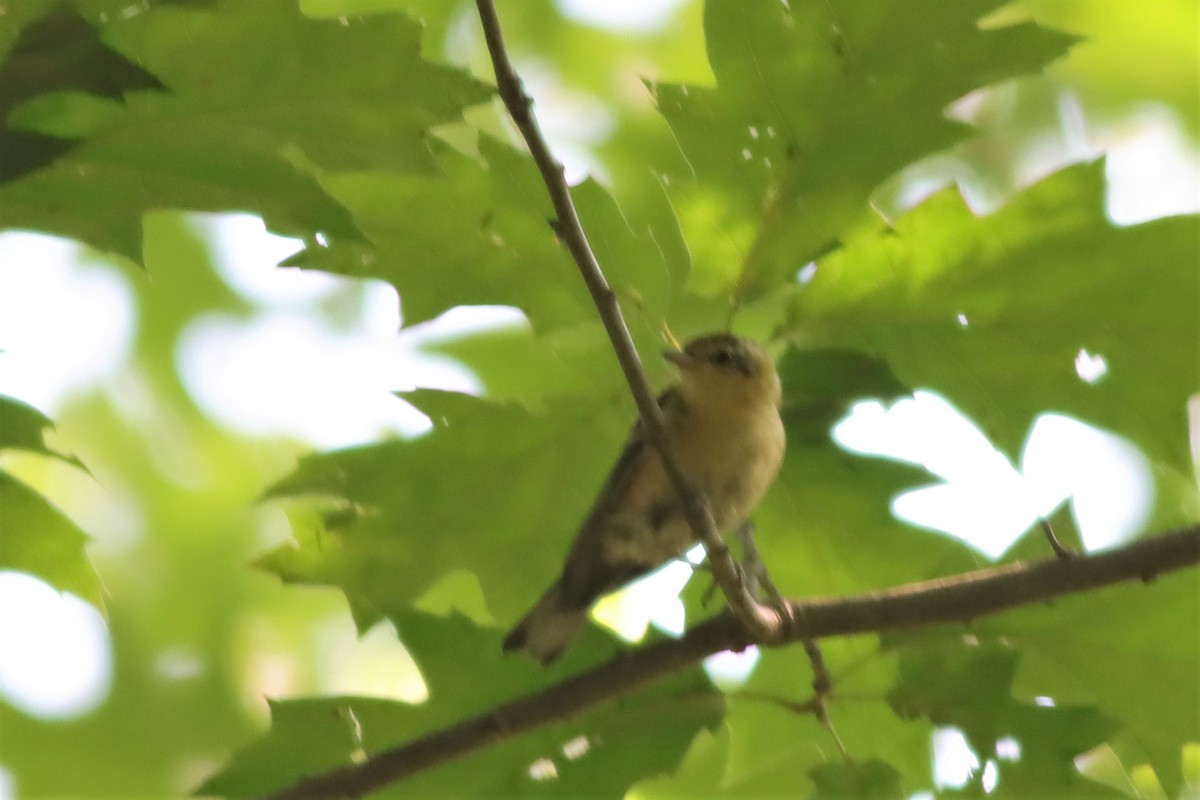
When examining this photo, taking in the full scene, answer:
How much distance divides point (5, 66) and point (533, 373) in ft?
5.84

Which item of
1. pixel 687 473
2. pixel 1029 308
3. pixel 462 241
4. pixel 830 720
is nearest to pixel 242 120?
pixel 462 241

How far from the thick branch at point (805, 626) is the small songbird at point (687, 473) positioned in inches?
13.2

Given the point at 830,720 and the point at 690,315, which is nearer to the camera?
the point at 830,720

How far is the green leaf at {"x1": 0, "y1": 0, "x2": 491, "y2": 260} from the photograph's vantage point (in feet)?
8.10

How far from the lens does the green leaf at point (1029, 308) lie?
283 centimetres

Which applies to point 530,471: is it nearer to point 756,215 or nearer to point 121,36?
point 756,215

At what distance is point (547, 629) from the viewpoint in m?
3.05

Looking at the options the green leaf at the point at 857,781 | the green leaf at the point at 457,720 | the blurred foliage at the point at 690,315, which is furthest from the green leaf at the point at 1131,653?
the green leaf at the point at 457,720

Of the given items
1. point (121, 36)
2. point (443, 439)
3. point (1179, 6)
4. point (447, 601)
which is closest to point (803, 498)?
point (443, 439)

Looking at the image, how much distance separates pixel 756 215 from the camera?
2.83 m

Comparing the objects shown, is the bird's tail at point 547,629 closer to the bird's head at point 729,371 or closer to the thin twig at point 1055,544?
the bird's head at point 729,371

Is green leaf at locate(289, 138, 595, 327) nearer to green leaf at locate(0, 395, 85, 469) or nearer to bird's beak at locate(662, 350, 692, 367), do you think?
bird's beak at locate(662, 350, 692, 367)

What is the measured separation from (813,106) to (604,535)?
113cm

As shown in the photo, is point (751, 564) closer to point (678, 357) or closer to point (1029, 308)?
point (678, 357)
